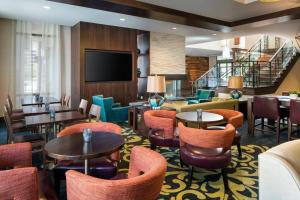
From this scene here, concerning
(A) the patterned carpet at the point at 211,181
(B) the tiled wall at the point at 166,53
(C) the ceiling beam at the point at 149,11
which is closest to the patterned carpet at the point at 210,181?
(A) the patterned carpet at the point at 211,181

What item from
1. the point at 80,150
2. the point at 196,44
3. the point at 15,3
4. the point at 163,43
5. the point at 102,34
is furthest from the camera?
the point at 196,44

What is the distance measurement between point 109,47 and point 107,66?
62 centimetres

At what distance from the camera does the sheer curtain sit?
23.1 ft

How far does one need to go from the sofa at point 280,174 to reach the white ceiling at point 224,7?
4.32m

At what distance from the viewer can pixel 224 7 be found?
18.4 feet

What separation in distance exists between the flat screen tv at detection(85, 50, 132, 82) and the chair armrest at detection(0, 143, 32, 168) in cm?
522

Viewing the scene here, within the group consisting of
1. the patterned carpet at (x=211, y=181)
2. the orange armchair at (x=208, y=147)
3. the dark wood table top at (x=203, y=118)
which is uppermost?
the dark wood table top at (x=203, y=118)

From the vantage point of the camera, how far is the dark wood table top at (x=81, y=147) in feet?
6.56

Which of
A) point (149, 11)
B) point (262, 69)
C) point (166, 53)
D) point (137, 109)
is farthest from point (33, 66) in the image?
point (262, 69)

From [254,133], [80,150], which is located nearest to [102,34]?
[254,133]

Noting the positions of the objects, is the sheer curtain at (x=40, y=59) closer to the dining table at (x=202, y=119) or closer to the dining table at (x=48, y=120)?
the dining table at (x=48, y=120)

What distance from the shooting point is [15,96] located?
704 cm

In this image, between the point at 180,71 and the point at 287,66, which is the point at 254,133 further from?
the point at 287,66

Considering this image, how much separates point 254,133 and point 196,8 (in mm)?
3352
